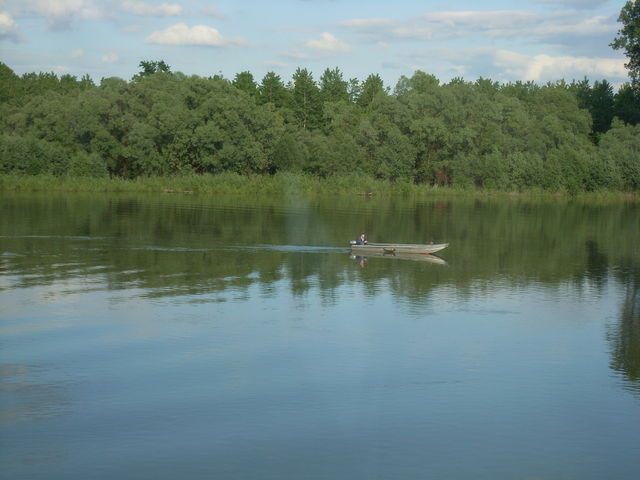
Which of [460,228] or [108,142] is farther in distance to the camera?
[108,142]

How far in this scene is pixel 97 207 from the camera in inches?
3661

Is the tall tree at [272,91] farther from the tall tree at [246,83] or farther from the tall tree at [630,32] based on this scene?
the tall tree at [630,32]

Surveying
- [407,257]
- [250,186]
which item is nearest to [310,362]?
[407,257]

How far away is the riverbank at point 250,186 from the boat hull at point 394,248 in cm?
7334

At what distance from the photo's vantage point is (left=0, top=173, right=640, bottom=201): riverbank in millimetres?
124312

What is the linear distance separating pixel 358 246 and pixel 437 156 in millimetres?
94362

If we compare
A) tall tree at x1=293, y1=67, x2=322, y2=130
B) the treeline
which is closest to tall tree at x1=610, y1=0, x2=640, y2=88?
the treeline

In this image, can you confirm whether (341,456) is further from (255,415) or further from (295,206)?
(295,206)

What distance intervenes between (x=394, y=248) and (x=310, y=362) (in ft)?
100

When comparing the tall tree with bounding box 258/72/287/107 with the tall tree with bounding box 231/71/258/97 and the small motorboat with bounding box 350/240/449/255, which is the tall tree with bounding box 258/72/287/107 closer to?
the tall tree with bounding box 231/71/258/97

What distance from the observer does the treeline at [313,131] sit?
430 ft

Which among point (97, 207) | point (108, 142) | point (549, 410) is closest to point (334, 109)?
point (108, 142)

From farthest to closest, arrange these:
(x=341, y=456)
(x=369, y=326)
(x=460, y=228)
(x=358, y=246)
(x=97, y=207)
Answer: (x=97, y=207), (x=460, y=228), (x=358, y=246), (x=369, y=326), (x=341, y=456)

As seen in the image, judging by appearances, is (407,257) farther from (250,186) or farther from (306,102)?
(306,102)
